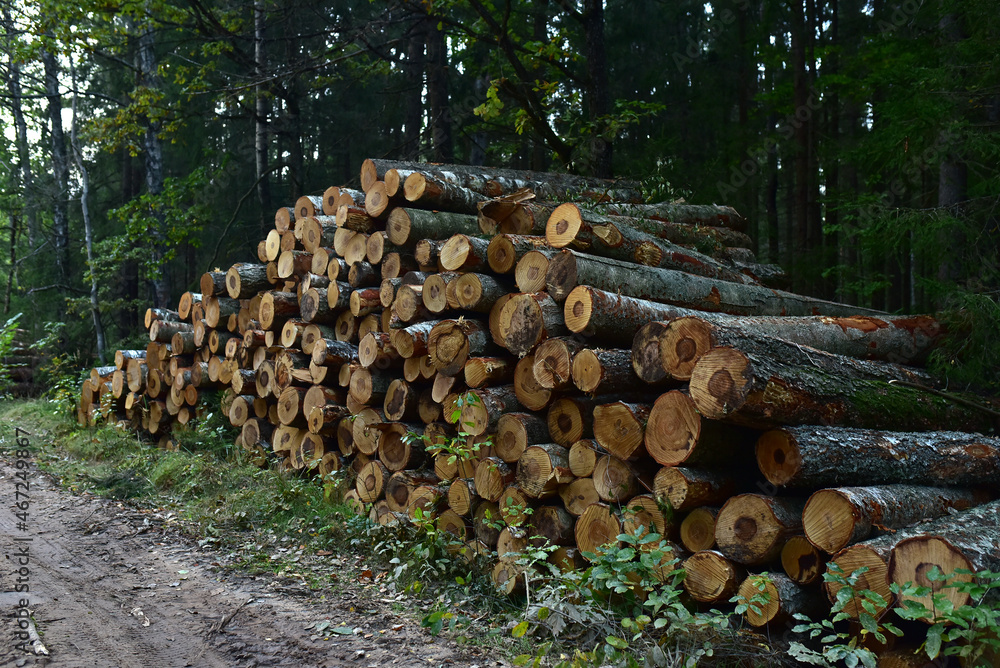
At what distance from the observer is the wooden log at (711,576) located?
138 inches

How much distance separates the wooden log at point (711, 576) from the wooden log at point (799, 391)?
0.76m

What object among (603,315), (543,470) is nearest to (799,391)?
(603,315)

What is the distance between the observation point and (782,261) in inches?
568

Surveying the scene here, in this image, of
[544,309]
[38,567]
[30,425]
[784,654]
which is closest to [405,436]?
[544,309]

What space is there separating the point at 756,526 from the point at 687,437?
0.58 metres

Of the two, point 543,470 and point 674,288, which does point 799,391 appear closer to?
Answer: point 543,470

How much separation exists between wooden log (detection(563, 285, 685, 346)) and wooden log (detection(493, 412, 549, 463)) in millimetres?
719

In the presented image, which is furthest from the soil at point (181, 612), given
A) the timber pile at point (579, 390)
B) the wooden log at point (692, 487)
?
the wooden log at point (692, 487)

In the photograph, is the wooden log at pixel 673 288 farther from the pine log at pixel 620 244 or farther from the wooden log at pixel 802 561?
the wooden log at pixel 802 561

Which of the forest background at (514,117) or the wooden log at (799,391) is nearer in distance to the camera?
the wooden log at (799,391)

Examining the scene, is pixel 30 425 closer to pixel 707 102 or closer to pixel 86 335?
pixel 86 335

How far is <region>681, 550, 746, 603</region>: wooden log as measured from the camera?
11.5 feet

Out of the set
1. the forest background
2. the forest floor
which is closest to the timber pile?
the forest floor

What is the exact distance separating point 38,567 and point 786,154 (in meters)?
15.6
